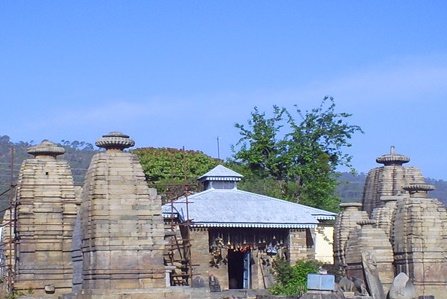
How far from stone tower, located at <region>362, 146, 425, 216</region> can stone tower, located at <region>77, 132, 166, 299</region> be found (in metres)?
14.5

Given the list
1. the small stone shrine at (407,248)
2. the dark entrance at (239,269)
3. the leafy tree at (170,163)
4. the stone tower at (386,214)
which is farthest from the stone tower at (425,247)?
the leafy tree at (170,163)

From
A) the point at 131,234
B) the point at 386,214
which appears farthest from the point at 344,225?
the point at 131,234

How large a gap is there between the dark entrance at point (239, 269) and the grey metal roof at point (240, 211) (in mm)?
1622

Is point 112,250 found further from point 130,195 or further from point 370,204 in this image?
point 370,204

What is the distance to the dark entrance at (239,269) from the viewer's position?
38844 mm

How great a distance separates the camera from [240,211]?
3838 centimetres

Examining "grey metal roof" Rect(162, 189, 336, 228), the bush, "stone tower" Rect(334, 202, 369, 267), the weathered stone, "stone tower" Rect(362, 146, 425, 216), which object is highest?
"stone tower" Rect(362, 146, 425, 216)

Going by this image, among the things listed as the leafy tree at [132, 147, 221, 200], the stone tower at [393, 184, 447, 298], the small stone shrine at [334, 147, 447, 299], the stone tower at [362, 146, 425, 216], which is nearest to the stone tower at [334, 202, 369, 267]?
the small stone shrine at [334, 147, 447, 299]

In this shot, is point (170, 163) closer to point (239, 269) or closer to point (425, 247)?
point (239, 269)

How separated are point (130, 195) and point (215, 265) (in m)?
13.9

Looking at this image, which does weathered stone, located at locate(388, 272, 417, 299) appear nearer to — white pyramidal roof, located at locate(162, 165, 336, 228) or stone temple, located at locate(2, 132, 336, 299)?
stone temple, located at locate(2, 132, 336, 299)

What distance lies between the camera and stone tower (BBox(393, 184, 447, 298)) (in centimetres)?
3041

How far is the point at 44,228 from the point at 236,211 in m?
10.8

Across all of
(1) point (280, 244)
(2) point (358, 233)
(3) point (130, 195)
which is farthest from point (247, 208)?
(3) point (130, 195)
